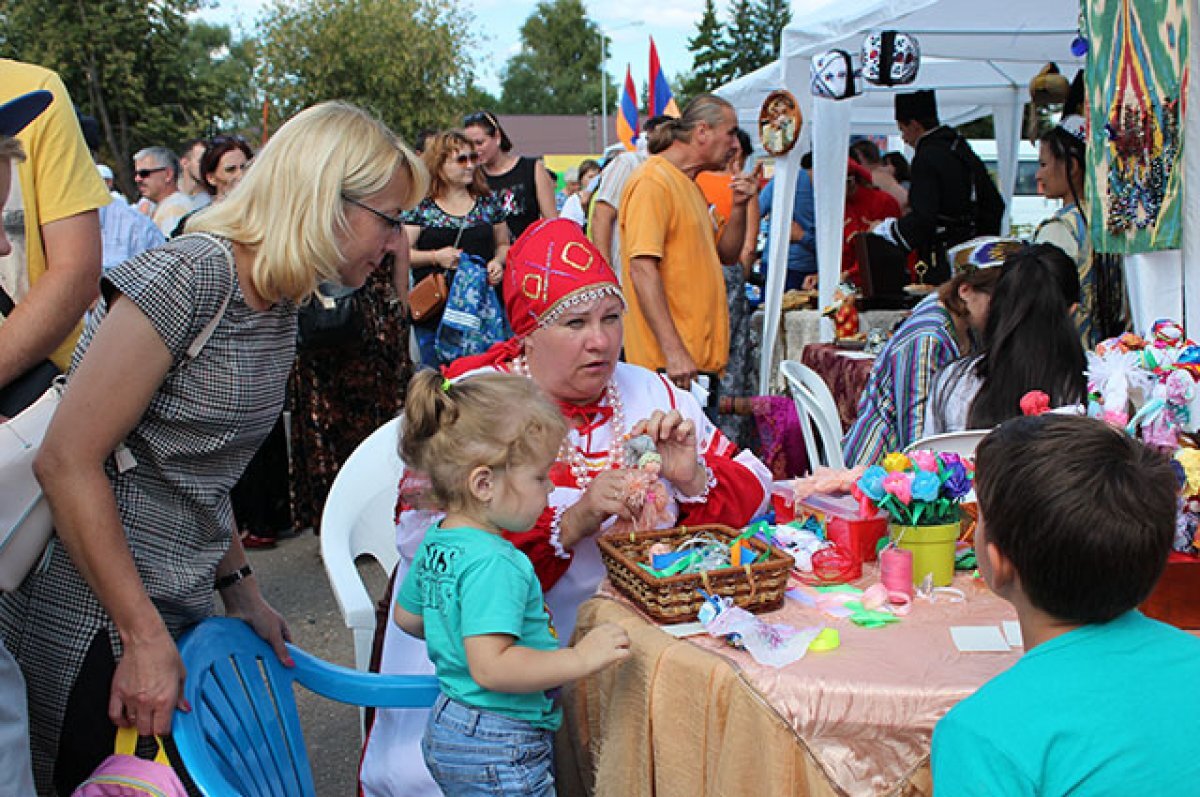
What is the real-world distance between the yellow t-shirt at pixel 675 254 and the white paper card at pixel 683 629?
278cm

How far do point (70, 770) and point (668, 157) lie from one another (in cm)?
376

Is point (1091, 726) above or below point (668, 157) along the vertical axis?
below

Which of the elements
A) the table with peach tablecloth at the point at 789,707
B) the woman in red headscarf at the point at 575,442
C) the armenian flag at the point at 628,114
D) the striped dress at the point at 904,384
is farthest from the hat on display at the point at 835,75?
the armenian flag at the point at 628,114

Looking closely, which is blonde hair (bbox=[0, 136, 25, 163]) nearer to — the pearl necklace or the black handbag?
the pearl necklace

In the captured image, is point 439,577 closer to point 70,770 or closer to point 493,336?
point 70,770

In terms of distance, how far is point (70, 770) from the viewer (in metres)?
1.65

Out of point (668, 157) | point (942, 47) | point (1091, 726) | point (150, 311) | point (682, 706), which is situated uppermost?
point (942, 47)

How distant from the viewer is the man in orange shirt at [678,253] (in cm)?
439

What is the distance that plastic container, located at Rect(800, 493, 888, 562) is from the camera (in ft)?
6.72

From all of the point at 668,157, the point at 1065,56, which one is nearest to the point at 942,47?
→ the point at 1065,56

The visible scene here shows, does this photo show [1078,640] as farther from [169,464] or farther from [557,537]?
[169,464]

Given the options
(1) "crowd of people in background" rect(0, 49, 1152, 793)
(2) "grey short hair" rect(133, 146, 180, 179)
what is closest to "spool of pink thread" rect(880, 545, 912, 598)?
(1) "crowd of people in background" rect(0, 49, 1152, 793)

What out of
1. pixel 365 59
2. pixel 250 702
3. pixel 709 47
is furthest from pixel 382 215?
pixel 709 47

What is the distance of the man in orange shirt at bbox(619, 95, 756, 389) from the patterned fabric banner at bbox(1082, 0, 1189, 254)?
161cm
